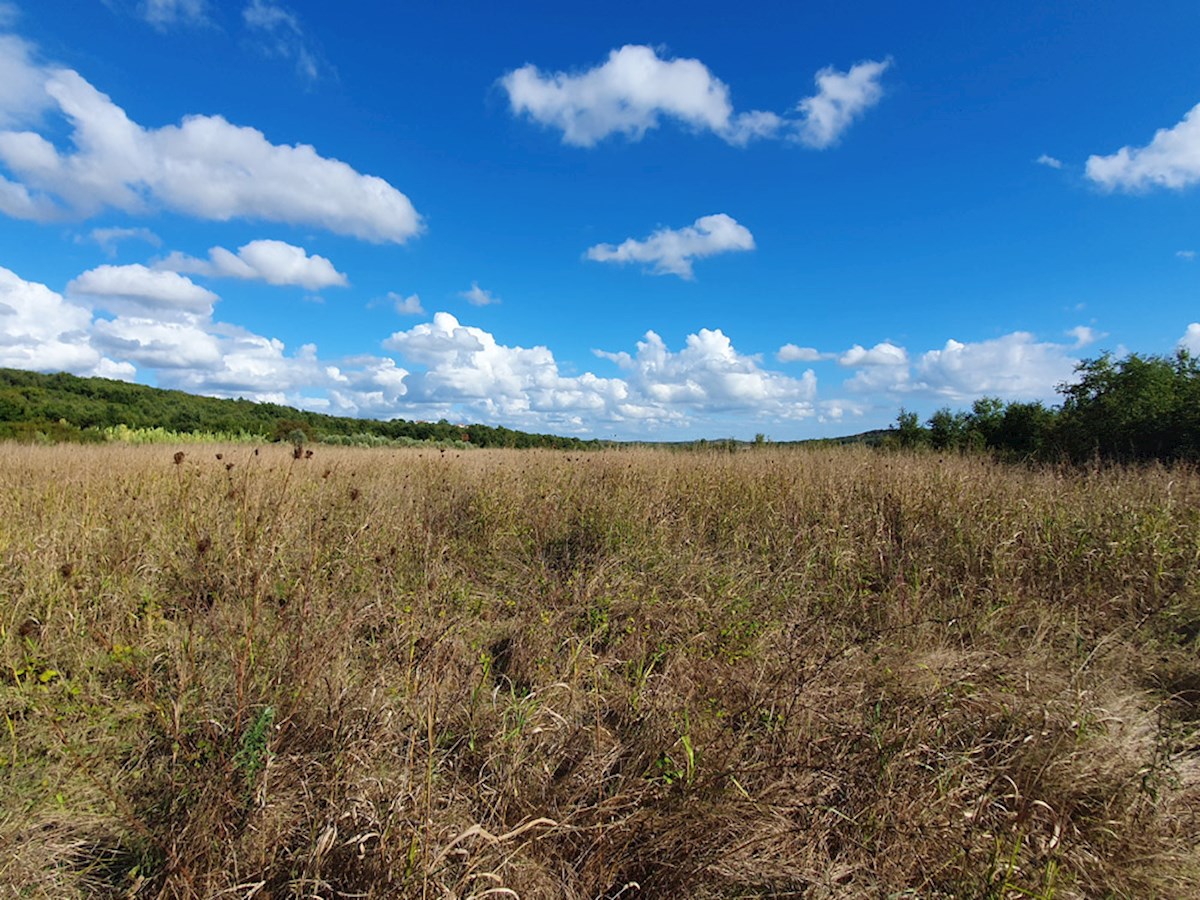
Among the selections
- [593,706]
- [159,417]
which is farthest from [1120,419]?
[159,417]

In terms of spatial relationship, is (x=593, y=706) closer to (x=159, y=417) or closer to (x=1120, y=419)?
(x=1120, y=419)

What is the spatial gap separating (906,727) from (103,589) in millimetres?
4883

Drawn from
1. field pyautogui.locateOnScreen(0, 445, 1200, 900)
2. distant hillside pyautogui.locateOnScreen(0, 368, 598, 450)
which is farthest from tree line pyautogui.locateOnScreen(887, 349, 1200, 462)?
distant hillside pyautogui.locateOnScreen(0, 368, 598, 450)

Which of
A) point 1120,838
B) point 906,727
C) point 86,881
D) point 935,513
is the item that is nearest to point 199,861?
point 86,881

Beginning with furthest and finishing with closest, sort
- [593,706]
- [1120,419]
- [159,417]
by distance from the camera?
1. [159,417]
2. [1120,419]
3. [593,706]

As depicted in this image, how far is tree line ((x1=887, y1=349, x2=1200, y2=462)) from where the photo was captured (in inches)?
398

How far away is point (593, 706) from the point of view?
2.53m

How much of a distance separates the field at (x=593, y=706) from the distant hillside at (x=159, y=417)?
26.6 ft

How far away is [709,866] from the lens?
1709mm

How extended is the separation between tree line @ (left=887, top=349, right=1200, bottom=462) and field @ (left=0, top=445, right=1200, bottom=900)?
21.5ft

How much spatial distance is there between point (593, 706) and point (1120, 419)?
607 inches

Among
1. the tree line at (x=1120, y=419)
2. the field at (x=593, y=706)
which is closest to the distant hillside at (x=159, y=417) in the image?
the field at (x=593, y=706)

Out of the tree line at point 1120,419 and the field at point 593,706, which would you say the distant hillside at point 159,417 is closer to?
the field at point 593,706

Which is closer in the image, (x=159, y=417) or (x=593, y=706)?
(x=593, y=706)
